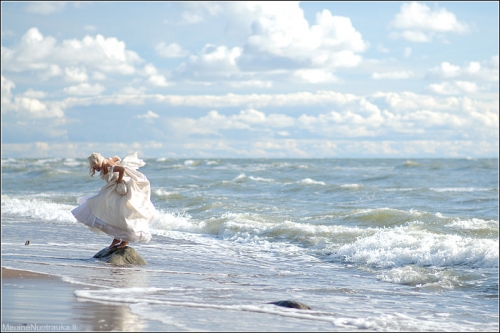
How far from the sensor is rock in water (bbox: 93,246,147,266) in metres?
9.92

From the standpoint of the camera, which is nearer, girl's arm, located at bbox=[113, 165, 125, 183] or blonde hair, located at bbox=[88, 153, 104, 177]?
blonde hair, located at bbox=[88, 153, 104, 177]

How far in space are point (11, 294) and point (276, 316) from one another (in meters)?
2.84

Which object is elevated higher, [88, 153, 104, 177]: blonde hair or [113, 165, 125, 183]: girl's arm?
[88, 153, 104, 177]: blonde hair

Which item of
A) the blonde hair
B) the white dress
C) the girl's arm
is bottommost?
the white dress

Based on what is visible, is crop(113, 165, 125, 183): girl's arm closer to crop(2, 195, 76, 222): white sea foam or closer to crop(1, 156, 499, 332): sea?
crop(1, 156, 499, 332): sea

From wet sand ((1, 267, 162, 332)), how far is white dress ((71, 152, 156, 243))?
7.32 feet

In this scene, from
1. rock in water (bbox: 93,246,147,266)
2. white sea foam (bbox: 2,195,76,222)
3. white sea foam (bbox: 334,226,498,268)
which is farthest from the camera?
white sea foam (bbox: 2,195,76,222)

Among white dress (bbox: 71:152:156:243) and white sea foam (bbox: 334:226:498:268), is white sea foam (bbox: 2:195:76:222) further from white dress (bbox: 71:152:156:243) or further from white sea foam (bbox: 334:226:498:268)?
white sea foam (bbox: 334:226:498:268)

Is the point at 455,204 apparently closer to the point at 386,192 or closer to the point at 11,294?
the point at 386,192

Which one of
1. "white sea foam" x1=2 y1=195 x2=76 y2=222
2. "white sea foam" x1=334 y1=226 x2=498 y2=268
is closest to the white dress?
"white sea foam" x1=334 y1=226 x2=498 y2=268

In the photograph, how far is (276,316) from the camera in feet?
22.1

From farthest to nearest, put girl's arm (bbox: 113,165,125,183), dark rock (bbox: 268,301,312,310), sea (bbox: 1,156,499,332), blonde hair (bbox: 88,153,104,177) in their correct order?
1. girl's arm (bbox: 113,165,125,183)
2. blonde hair (bbox: 88,153,104,177)
3. dark rock (bbox: 268,301,312,310)
4. sea (bbox: 1,156,499,332)

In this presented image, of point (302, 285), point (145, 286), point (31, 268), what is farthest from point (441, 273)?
point (31, 268)

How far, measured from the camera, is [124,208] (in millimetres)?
10008
